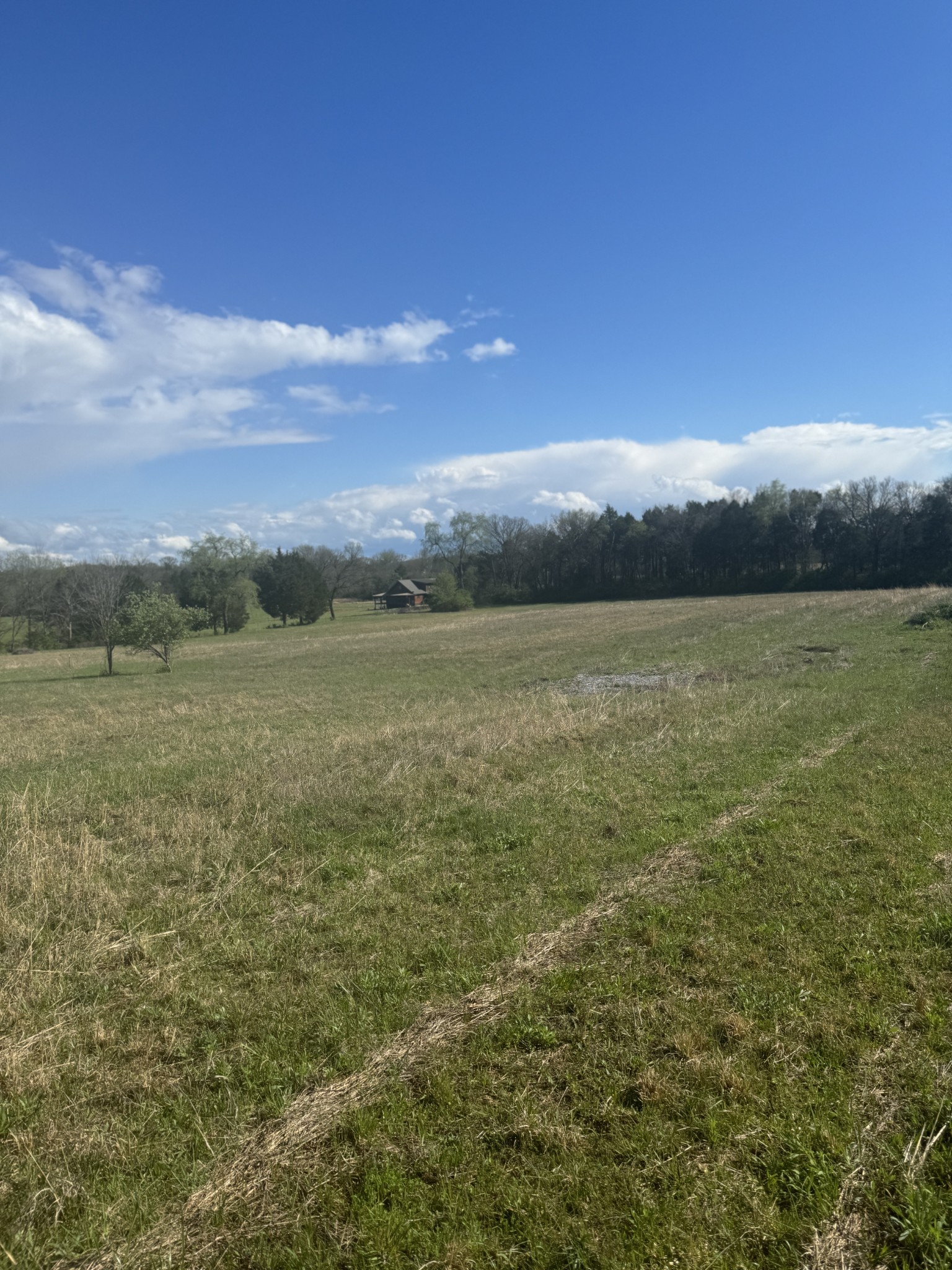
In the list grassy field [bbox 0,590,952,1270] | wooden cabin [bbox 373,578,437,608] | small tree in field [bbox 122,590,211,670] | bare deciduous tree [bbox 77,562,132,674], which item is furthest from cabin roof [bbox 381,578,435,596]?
grassy field [bbox 0,590,952,1270]

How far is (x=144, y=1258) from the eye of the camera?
3732mm

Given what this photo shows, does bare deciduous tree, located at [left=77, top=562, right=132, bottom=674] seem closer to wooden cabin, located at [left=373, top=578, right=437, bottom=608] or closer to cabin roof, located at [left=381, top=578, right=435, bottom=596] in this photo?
wooden cabin, located at [left=373, top=578, right=437, bottom=608]

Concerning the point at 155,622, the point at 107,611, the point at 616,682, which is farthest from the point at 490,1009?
the point at 107,611

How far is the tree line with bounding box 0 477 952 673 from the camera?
7975cm

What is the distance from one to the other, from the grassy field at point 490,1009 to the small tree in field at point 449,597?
8882cm

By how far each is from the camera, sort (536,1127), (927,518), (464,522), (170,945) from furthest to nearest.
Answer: (464,522)
(927,518)
(170,945)
(536,1127)

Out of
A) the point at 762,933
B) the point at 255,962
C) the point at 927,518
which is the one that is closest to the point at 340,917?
the point at 255,962

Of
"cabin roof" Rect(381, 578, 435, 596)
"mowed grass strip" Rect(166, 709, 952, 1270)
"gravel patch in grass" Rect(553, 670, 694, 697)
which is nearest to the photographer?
"mowed grass strip" Rect(166, 709, 952, 1270)

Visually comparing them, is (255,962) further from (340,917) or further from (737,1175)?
(737,1175)

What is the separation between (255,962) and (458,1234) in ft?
11.9

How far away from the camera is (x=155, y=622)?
132 ft

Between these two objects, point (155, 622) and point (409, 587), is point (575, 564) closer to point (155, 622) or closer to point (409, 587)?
point (409, 587)

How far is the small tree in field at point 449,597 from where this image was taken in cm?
10281

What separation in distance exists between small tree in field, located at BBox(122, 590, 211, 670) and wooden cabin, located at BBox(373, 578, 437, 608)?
232 ft
